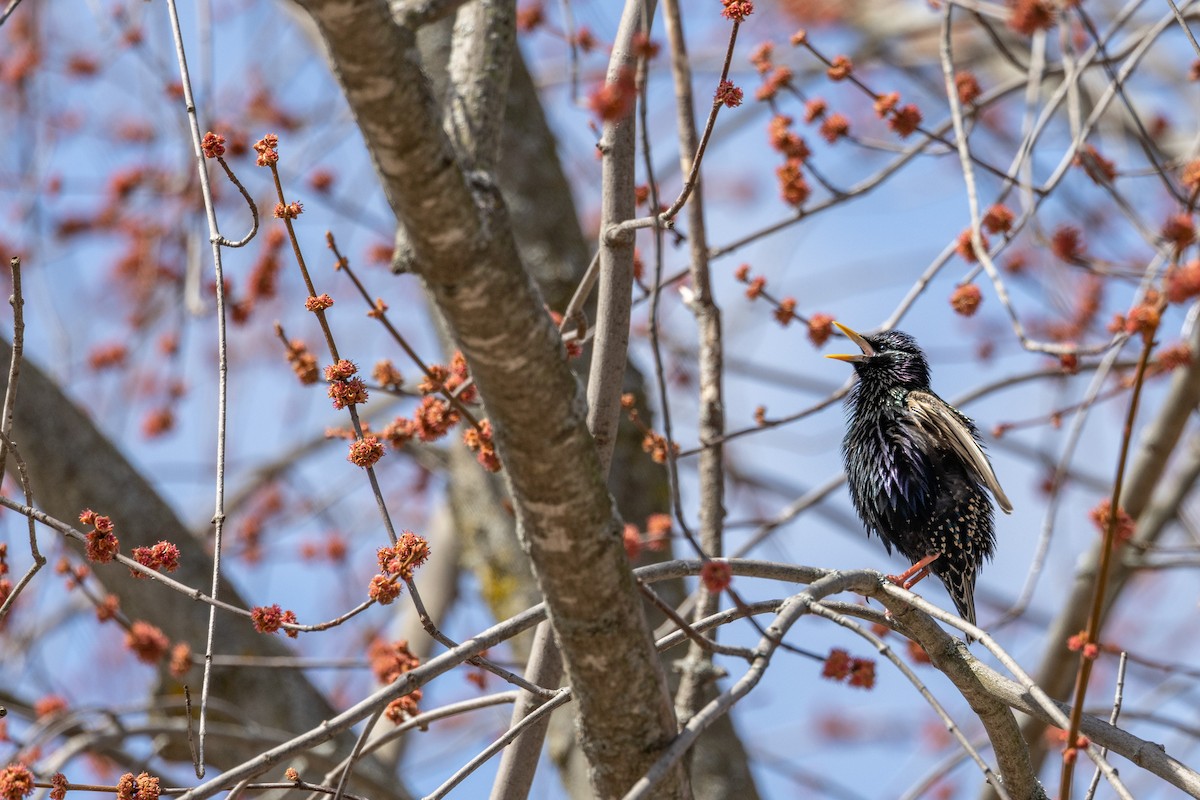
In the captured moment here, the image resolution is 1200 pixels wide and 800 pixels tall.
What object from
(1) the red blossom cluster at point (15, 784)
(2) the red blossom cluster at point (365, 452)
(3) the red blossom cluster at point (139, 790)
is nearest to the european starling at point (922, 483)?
(2) the red blossom cluster at point (365, 452)

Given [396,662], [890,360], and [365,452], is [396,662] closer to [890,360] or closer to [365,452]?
[365,452]

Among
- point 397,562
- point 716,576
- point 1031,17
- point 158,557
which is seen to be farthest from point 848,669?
point 1031,17

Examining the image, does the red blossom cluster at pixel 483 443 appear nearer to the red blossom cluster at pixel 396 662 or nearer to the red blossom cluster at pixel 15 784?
the red blossom cluster at pixel 396 662

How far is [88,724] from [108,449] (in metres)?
0.91

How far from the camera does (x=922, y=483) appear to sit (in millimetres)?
3447

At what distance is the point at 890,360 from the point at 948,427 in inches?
17.5

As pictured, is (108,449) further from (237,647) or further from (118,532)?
(237,647)

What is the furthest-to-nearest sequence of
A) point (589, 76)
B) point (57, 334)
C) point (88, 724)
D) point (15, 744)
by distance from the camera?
point (589, 76) → point (57, 334) → point (88, 724) → point (15, 744)

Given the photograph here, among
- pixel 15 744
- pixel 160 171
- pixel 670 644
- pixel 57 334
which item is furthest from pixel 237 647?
pixel 160 171

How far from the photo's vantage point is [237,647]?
3.72m

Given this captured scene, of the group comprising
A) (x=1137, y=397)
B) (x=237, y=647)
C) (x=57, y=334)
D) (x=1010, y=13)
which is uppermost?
(x=1010, y=13)

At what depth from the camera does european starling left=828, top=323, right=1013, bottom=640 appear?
3.45 metres

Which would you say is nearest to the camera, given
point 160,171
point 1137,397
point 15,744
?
point 1137,397

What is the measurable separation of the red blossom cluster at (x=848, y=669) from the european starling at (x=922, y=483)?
130 cm
